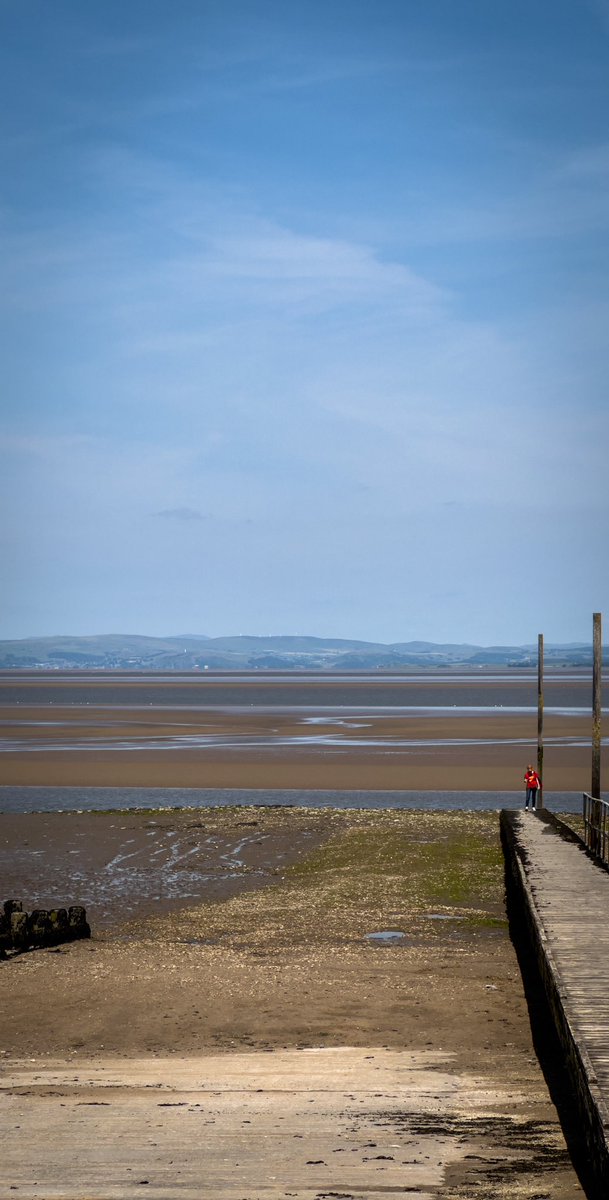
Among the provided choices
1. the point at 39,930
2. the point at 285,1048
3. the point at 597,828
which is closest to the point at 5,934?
the point at 39,930

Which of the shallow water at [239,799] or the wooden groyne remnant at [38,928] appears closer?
the wooden groyne remnant at [38,928]

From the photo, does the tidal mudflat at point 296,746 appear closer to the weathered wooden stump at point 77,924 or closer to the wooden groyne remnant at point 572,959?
the wooden groyne remnant at point 572,959

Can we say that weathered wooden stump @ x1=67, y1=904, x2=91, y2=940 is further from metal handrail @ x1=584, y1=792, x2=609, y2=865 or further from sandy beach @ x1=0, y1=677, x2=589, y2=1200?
metal handrail @ x1=584, y1=792, x2=609, y2=865

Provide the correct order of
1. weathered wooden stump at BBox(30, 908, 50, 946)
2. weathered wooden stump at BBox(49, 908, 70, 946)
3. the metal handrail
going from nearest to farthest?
1. weathered wooden stump at BBox(30, 908, 50, 946)
2. weathered wooden stump at BBox(49, 908, 70, 946)
3. the metal handrail

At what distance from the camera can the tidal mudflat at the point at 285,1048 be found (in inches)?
356

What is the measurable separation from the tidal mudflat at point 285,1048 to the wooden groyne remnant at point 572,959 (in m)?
0.32

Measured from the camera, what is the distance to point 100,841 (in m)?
30.3

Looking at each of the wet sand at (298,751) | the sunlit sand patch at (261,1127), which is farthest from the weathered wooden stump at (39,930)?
the wet sand at (298,751)

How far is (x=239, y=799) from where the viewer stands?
3947 centimetres

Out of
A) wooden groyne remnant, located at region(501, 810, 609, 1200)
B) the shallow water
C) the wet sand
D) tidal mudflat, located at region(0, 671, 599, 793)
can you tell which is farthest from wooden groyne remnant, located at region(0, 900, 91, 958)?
the wet sand

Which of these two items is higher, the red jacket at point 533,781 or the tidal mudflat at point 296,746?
the red jacket at point 533,781

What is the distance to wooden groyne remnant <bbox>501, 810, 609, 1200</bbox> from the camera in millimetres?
8984

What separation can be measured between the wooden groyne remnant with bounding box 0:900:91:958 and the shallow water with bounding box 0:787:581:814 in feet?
56.5

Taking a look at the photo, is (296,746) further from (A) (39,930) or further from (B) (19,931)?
(B) (19,931)
